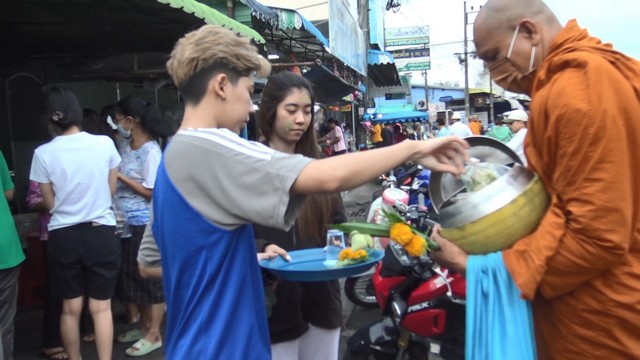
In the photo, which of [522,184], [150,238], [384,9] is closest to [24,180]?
[150,238]

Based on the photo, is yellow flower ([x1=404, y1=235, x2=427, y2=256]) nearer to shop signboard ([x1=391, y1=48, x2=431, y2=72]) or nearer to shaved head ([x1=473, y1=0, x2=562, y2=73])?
shaved head ([x1=473, y1=0, x2=562, y2=73])

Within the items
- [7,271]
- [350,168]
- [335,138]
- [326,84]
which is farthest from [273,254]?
[335,138]

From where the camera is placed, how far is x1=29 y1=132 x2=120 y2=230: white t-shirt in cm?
385

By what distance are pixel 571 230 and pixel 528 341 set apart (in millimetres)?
359

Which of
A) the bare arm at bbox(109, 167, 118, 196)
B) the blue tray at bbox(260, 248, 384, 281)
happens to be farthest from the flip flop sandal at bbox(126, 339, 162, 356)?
the blue tray at bbox(260, 248, 384, 281)

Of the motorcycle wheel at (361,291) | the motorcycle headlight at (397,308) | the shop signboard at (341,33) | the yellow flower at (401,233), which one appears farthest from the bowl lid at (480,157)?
the shop signboard at (341,33)

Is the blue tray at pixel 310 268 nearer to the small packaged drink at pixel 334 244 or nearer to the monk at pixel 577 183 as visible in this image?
the small packaged drink at pixel 334 244

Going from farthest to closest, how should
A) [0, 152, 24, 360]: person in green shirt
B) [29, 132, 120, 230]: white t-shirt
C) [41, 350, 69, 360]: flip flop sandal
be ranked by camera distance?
1. [41, 350, 69, 360]: flip flop sandal
2. [29, 132, 120, 230]: white t-shirt
3. [0, 152, 24, 360]: person in green shirt

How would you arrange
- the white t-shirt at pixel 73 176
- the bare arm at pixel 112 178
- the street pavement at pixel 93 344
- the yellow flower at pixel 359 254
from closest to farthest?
the yellow flower at pixel 359 254 < the white t-shirt at pixel 73 176 < the bare arm at pixel 112 178 < the street pavement at pixel 93 344

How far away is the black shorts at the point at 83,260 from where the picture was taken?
390cm

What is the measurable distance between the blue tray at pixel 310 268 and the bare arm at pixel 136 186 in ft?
8.17

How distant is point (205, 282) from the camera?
156cm

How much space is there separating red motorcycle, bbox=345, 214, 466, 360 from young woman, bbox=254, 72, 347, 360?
977mm

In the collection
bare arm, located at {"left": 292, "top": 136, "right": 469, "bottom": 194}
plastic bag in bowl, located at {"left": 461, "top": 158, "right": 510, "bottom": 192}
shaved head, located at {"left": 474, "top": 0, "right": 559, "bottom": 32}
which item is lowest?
plastic bag in bowl, located at {"left": 461, "top": 158, "right": 510, "bottom": 192}
